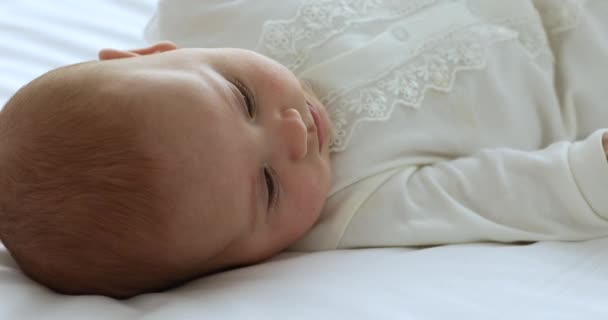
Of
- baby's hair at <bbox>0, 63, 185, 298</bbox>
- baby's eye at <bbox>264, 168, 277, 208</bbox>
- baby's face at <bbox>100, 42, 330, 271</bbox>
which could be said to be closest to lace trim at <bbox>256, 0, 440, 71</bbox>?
baby's face at <bbox>100, 42, 330, 271</bbox>

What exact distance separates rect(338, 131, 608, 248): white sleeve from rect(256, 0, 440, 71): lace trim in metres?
0.27

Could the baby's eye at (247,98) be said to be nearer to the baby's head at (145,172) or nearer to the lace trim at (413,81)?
the baby's head at (145,172)

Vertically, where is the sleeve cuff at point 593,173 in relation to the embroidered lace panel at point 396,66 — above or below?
below

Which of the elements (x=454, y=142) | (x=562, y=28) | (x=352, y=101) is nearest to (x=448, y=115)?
(x=454, y=142)

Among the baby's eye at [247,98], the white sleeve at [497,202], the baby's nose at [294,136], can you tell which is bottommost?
the white sleeve at [497,202]

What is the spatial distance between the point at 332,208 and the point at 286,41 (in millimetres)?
293

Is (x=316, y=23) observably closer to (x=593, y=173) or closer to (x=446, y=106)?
(x=446, y=106)

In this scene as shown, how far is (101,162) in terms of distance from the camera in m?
0.87

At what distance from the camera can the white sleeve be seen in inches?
40.6

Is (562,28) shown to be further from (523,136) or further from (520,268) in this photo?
(520,268)

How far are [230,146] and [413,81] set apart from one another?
0.37 metres

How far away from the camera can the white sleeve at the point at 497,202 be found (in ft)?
3.39

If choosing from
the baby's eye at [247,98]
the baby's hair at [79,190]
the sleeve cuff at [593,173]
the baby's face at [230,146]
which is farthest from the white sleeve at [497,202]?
the baby's hair at [79,190]

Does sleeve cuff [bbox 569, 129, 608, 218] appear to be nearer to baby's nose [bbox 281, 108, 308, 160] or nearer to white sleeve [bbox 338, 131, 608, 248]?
white sleeve [bbox 338, 131, 608, 248]
